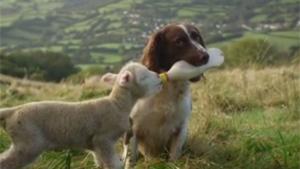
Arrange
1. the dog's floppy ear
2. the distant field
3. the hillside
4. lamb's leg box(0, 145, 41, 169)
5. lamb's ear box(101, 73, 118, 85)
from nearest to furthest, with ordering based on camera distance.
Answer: lamb's leg box(0, 145, 41, 169) < lamb's ear box(101, 73, 118, 85) < the dog's floppy ear < the distant field < the hillside

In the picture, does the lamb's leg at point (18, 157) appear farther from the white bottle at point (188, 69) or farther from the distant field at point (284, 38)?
the distant field at point (284, 38)

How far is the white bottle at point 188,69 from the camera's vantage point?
6938 mm

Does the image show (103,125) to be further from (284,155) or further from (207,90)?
(207,90)

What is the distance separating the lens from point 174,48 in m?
7.30

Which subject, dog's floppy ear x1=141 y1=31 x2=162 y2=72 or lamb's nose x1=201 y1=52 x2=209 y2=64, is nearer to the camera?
lamb's nose x1=201 y1=52 x2=209 y2=64

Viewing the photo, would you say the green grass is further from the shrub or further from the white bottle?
the white bottle

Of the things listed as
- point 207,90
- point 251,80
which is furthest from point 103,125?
point 251,80

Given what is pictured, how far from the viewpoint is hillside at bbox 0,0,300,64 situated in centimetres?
3994

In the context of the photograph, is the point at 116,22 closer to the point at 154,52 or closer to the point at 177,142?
the point at 154,52

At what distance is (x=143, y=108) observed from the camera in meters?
7.12

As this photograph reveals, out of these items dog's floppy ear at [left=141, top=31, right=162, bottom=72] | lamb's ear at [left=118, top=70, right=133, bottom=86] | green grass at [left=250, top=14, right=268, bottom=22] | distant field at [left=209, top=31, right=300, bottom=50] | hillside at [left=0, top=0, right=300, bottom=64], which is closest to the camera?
lamb's ear at [left=118, top=70, right=133, bottom=86]

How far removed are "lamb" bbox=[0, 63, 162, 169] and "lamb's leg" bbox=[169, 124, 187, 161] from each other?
124cm

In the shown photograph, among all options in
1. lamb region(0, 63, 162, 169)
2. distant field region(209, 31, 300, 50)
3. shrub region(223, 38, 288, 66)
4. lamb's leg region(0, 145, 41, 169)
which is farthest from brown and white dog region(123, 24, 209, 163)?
distant field region(209, 31, 300, 50)

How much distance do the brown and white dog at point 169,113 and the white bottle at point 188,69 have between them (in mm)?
78
